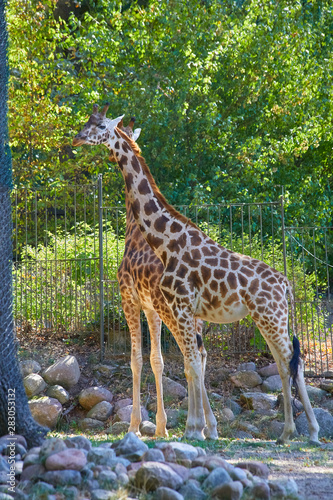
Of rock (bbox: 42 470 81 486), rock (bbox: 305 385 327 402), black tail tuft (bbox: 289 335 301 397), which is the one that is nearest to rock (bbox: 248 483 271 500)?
rock (bbox: 42 470 81 486)

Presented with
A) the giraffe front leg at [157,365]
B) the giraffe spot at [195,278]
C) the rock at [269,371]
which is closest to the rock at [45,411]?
the giraffe front leg at [157,365]

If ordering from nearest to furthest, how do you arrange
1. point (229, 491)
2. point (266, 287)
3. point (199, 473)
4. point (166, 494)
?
point (166, 494), point (229, 491), point (199, 473), point (266, 287)

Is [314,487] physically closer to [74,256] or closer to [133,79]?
[74,256]

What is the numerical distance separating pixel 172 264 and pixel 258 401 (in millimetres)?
3006

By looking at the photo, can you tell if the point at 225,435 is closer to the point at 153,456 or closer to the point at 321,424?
the point at 321,424

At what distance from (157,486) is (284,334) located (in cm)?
276

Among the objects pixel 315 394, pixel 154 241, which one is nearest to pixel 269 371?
pixel 315 394

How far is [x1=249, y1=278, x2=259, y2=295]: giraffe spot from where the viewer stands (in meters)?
6.47

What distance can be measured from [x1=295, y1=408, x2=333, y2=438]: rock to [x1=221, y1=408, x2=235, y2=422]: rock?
99cm

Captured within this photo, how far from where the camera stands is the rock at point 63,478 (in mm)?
4121

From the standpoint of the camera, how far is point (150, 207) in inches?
276

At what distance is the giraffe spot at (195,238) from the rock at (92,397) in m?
3.38

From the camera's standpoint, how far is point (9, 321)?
5242 millimetres

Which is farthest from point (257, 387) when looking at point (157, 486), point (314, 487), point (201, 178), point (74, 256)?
point (201, 178)
